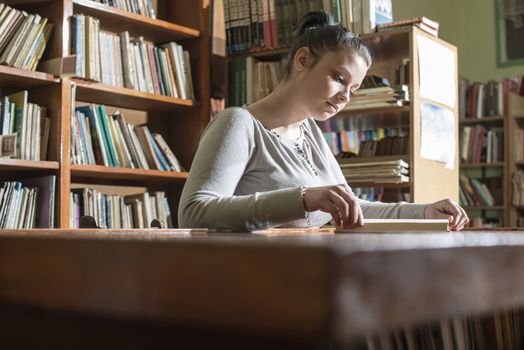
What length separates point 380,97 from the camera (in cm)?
294

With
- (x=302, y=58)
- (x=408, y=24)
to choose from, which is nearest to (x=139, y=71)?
→ (x=408, y=24)

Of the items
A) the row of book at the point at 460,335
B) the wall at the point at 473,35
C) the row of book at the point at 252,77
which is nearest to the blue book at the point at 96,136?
the row of book at the point at 252,77

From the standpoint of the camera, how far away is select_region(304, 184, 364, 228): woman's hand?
106 centimetres

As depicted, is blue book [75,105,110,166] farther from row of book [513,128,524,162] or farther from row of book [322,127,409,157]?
row of book [513,128,524,162]

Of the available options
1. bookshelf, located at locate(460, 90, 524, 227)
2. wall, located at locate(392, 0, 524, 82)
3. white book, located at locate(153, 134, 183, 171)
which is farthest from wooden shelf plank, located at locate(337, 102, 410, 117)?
wall, located at locate(392, 0, 524, 82)

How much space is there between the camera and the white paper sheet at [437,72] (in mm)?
2975

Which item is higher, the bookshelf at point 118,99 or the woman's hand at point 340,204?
the bookshelf at point 118,99

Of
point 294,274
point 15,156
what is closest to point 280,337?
point 294,274

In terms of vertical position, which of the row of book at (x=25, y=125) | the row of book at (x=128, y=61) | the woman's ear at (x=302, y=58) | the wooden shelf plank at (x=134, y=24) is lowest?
the row of book at (x=25, y=125)

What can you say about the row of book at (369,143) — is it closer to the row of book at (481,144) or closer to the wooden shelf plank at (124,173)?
the wooden shelf plank at (124,173)

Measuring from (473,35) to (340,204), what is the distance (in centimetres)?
633

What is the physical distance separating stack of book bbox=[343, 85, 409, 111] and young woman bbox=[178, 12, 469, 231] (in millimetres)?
1049

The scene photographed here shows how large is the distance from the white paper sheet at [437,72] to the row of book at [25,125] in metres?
1.48

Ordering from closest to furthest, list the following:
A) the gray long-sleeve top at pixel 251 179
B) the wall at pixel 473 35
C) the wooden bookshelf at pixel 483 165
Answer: the gray long-sleeve top at pixel 251 179
the wooden bookshelf at pixel 483 165
the wall at pixel 473 35
